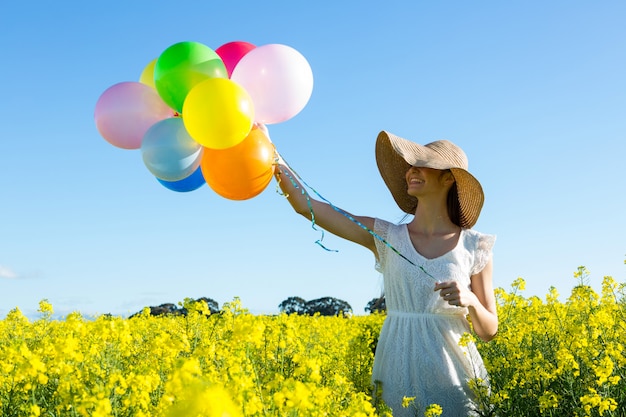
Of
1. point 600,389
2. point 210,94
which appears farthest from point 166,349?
point 600,389

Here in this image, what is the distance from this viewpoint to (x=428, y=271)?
2953 mm

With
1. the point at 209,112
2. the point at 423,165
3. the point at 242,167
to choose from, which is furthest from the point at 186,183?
the point at 423,165

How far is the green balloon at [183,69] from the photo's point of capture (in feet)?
9.09

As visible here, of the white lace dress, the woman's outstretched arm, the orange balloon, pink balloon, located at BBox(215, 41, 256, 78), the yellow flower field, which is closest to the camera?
the yellow flower field

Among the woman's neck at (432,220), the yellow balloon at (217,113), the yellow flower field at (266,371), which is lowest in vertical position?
the yellow flower field at (266,371)

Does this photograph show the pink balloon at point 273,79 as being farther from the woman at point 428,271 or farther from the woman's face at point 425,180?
the woman's face at point 425,180

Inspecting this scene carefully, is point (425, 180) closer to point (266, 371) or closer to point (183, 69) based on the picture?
point (183, 69)

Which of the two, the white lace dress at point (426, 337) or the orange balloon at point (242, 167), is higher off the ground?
the orange balloon at point (242, 167)

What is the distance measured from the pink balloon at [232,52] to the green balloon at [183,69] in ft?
0.64

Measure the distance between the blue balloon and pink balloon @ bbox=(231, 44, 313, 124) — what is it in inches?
16.1

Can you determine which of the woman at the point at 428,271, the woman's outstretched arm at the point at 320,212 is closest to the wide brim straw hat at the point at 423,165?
the woman at the point at 428,271

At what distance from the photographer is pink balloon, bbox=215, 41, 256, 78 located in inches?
122

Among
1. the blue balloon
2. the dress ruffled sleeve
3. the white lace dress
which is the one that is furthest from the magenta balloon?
the dress ruffled sleeve

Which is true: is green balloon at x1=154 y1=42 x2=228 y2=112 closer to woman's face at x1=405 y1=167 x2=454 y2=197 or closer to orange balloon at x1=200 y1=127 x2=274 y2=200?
orange balloon at x1=200 y1=127 x2=274 y2=200
